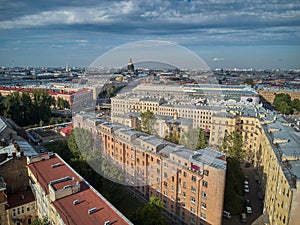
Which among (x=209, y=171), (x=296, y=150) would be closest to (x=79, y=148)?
(x=209, y=171)

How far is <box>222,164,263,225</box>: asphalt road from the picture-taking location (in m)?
6.08

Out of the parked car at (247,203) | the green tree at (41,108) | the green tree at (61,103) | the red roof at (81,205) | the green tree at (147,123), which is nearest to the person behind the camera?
the red roof at (81,205)

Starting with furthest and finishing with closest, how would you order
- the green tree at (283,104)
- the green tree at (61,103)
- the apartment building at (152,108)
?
the green tree at (61,103) → the green tree at (283,104) → the apartment building at (152,108)

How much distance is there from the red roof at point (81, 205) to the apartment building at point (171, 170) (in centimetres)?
159

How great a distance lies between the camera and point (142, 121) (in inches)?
216

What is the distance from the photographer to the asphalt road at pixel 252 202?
20.0 ft

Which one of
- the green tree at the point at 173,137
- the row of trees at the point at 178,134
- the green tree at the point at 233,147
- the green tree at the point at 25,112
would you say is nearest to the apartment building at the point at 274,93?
the green tree at the point at 233,147

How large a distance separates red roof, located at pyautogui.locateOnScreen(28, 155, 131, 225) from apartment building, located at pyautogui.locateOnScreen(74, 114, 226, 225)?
5.20ft

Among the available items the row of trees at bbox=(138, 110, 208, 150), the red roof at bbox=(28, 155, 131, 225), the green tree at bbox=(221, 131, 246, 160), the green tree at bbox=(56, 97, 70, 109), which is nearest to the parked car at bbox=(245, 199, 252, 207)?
the green tree at bbox=(221, 131, 246, 160)

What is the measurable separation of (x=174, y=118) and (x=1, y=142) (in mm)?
5048

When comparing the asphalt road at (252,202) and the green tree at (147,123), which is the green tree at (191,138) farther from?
the asphalt road at (252,202)

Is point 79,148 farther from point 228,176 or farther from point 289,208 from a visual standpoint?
point 289,208

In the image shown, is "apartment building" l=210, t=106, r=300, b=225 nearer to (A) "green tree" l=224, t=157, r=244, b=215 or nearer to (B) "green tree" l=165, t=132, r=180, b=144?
(A) "green tree" l=224, t=157, r=244, b=215

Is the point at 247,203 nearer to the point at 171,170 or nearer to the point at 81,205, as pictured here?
the point at 171,170
